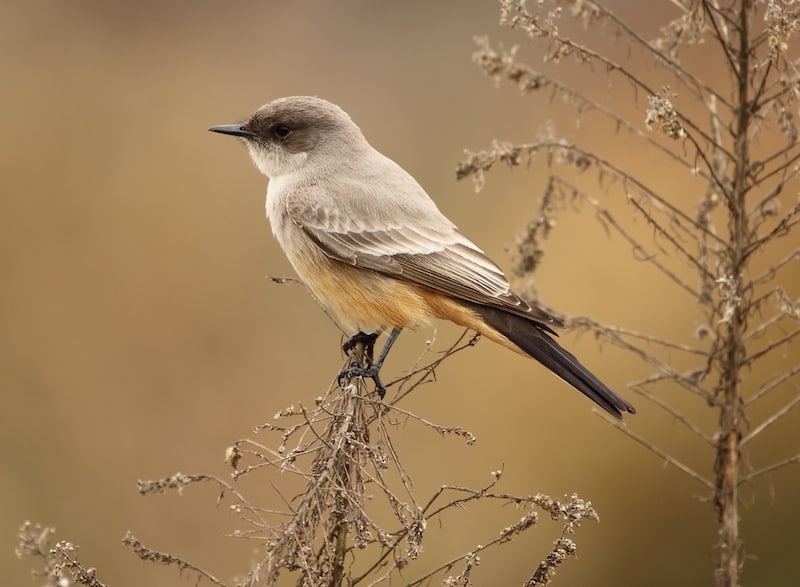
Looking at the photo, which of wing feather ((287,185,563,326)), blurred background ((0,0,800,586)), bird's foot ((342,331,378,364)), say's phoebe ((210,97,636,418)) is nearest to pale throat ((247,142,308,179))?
say's phoebe ((210,97,636,418))

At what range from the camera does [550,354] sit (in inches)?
183

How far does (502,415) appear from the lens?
720 centimetres

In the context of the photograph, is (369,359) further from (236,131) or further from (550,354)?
(236,131)

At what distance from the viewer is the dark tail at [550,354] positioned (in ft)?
14.5

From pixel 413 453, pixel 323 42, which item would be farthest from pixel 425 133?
pixel 413 453

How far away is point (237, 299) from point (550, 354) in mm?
3499

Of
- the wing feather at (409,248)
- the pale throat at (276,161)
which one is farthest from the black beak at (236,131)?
the wing feather at (409,248)

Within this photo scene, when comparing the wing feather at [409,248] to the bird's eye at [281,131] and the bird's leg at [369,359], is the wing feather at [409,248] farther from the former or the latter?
the bird's eye at [281,131]

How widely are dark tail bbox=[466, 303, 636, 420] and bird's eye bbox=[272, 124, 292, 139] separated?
1479mm

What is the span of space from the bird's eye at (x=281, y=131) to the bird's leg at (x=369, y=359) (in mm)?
1222

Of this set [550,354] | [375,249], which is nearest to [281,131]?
[375,249]

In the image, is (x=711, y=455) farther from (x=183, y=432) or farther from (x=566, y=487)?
(x=183, y=432)

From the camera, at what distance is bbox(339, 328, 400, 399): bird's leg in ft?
14.3

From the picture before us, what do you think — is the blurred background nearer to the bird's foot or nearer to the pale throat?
the bird's foot
